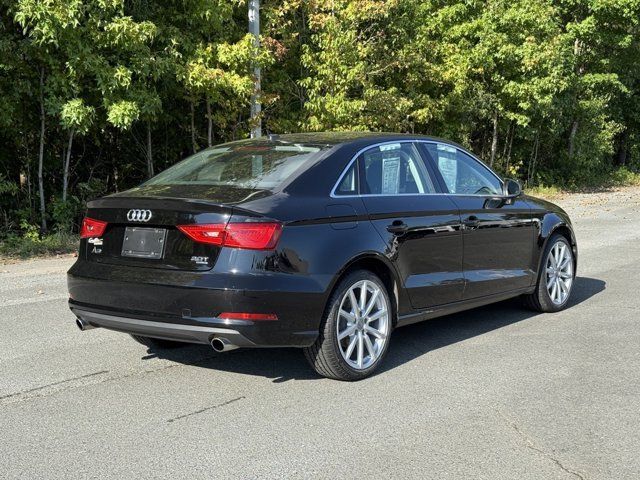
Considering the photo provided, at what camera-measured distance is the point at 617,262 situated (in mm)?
11023

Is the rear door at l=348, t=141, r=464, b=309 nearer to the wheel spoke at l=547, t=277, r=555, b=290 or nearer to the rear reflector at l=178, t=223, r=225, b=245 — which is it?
the rear reflector at l=178, t=223, r=225, b=245

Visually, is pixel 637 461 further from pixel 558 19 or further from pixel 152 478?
pixel 558 19

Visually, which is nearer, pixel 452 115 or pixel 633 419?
pixel 633 419

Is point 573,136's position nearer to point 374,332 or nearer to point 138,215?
point 374,332

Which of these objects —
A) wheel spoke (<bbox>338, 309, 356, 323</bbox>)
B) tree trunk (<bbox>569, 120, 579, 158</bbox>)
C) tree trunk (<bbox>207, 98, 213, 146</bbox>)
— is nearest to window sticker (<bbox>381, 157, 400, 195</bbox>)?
wheel spoke (<bbox>338, 309, 356, 323</bbox>)

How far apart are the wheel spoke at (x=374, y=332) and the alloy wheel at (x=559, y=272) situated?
2.69m

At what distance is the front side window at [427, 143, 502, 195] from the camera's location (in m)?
6.44

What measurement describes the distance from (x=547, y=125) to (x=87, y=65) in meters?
19.7

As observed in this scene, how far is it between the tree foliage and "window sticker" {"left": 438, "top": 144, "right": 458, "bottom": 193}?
7.10 meters

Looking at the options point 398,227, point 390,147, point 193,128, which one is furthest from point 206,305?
point 193,128

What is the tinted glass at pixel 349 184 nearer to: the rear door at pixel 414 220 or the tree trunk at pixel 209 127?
the rear door at pixel 414 220

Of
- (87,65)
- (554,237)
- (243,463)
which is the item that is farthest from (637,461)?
(87,65)

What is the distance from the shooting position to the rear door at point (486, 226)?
21.1ft

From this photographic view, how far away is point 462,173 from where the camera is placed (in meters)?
6.72
